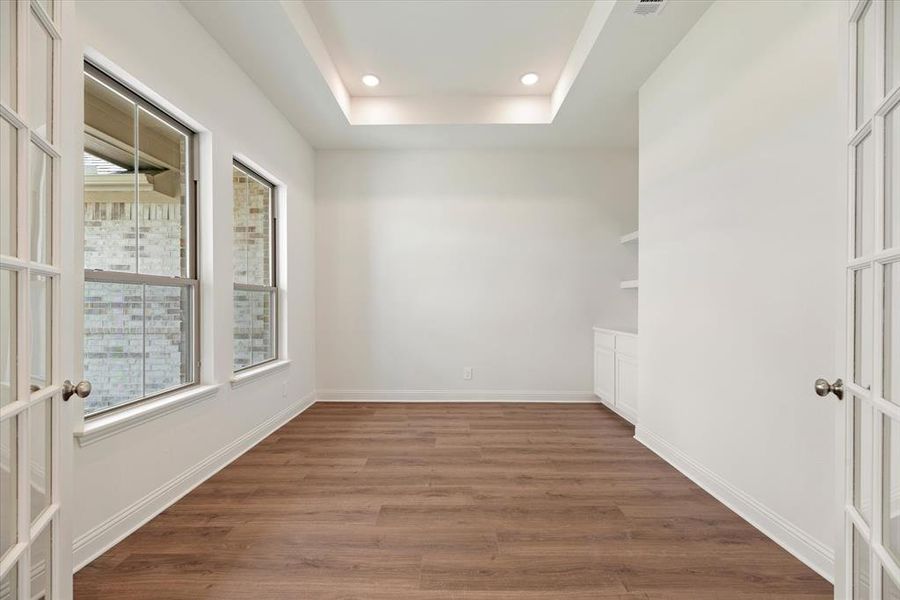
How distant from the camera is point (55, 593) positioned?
111cm

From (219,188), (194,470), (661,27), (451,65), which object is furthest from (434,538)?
(451,65)

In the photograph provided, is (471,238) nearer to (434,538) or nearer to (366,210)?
(366,210)

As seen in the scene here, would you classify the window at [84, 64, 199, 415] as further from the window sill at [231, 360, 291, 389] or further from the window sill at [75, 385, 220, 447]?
the window sill at [231, 360, 291, 389]

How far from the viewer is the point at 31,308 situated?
1.05 m

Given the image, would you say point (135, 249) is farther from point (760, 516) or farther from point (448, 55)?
point (760, 516)

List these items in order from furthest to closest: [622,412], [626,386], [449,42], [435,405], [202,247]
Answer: [435,405]
[622,412]
[626,386]
[449,42]
[202,247]

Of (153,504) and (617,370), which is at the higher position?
(617,370)

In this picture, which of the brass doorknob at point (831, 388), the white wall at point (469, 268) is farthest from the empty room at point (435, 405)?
the white wall at point (469, 268)

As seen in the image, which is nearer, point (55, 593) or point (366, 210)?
point (55, 593)

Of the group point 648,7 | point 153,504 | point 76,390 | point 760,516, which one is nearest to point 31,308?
point 76,390

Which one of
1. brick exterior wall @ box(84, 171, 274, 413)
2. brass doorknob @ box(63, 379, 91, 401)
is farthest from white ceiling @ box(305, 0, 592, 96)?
brass doorknob @ box(63, 379, 91, 401)

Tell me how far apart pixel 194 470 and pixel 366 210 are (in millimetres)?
2890

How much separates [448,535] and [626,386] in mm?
2281

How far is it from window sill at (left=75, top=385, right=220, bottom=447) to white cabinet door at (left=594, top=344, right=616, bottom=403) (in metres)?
3.21
